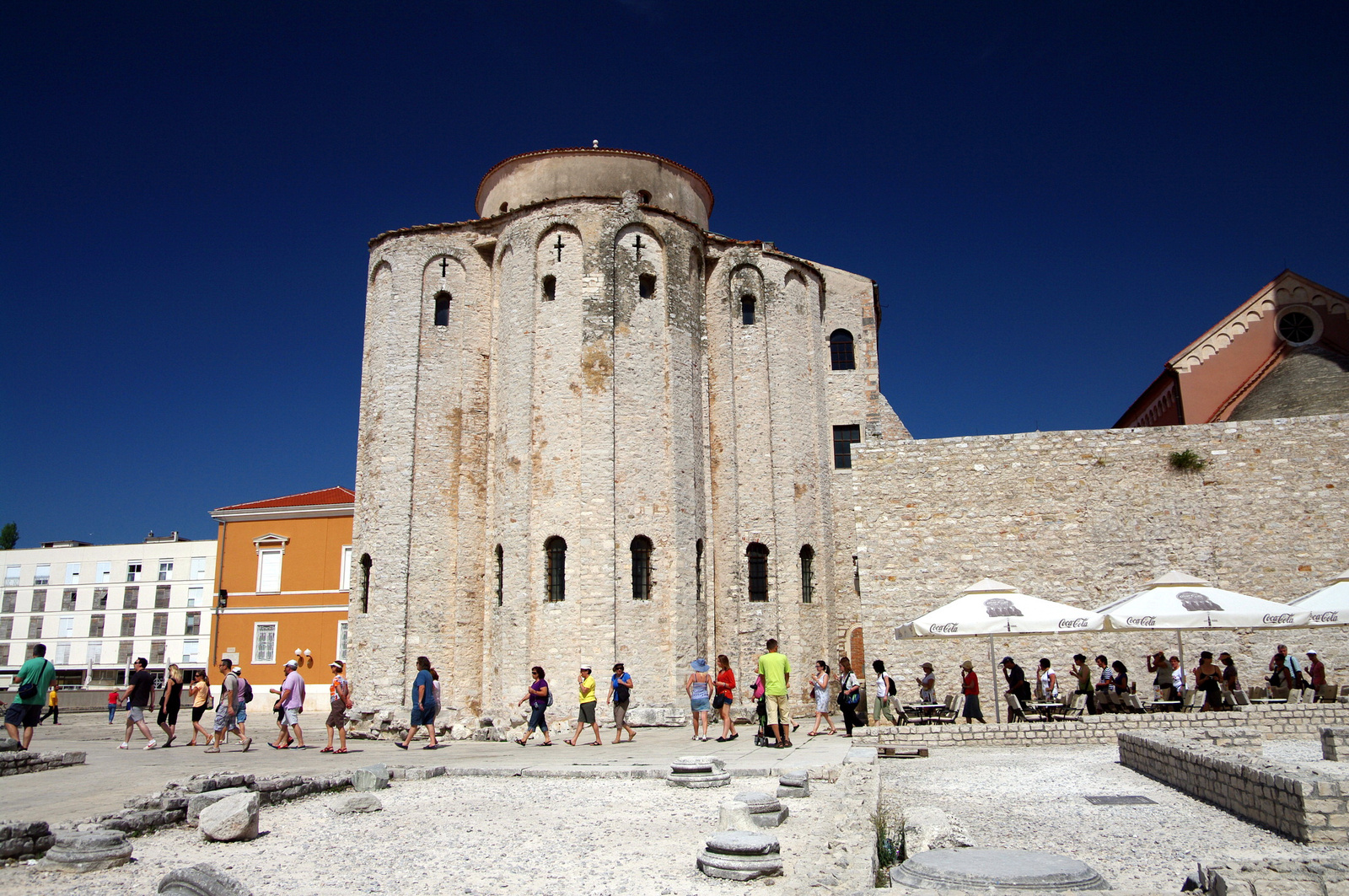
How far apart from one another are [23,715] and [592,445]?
1160cm

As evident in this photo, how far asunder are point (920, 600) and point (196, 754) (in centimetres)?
1388

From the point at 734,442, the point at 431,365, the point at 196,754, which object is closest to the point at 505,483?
the point at 431,365

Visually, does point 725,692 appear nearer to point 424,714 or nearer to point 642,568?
point 424,714

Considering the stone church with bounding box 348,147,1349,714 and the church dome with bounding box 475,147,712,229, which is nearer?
the stone church with bounding box 348,147,1349,714

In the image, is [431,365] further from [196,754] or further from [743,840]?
[743,840]

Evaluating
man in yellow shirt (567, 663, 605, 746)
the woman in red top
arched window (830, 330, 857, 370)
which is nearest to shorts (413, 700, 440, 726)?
man in yellow shirt (567, 663, 605, 746)

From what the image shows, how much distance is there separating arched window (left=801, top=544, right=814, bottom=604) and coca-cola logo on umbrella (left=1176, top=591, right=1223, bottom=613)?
997 cm

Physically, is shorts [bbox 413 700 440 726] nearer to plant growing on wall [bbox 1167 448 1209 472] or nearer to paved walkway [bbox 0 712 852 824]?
paved walkway [bbox 0 712 852 824]

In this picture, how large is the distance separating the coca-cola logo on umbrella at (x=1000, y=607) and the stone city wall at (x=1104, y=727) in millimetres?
1706

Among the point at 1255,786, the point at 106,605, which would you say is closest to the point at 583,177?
the point at 1255,786

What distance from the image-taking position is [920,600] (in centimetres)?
1909

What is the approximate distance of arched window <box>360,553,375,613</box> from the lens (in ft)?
73.5

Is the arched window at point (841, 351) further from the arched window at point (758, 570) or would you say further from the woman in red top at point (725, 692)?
the woman in red top at point (725, 692)

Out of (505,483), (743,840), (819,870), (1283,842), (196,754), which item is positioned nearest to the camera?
(819,870)
